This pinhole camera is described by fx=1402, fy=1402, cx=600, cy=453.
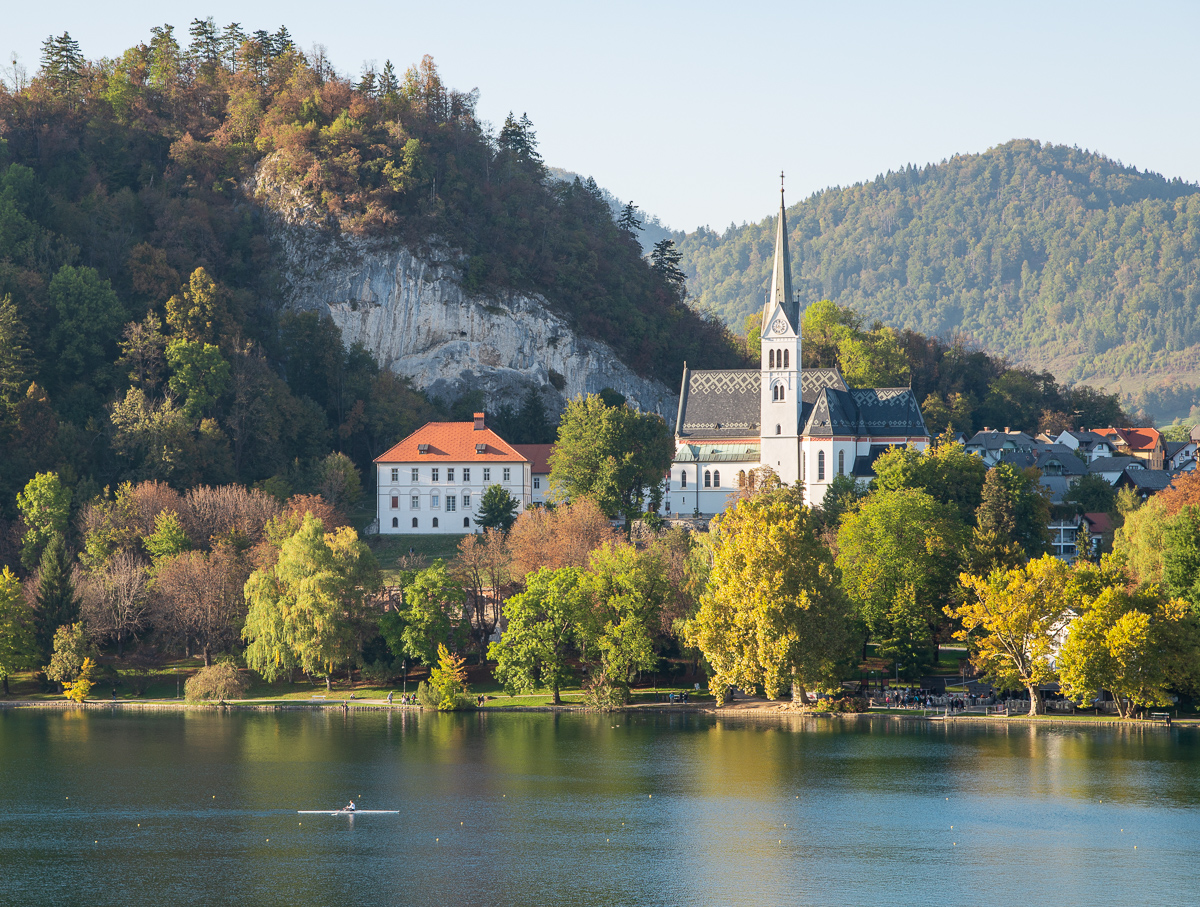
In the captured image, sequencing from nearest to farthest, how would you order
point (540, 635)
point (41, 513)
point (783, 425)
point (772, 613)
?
1. point (772, 613)
2. point (540, 635)
3. point (41, 513)
4. point (783, 425)

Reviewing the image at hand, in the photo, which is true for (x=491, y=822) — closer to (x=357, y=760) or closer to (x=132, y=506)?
(x=357, y=760)

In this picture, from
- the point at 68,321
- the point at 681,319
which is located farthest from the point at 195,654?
the point at 681,319

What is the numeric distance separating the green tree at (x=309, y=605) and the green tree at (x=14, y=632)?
1248cm

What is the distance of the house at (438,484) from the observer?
105 meters

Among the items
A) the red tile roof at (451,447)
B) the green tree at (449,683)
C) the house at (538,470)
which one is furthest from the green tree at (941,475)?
the green tree at (449,683)

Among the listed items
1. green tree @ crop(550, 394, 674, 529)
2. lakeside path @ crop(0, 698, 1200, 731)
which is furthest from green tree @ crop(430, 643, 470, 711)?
green tree @ crop(550, 394, 674, 529)

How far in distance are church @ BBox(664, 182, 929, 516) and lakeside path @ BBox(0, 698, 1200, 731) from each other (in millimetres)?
35785

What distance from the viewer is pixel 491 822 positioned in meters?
49.5

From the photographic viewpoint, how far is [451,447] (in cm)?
10638

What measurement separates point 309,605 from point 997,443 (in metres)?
78.7

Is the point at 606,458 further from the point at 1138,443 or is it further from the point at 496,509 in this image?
the point at 1138,443

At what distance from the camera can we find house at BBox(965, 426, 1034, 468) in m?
129

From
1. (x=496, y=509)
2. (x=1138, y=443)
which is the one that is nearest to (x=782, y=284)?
(x=496, y=509)

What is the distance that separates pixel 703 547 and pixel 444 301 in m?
56.9
